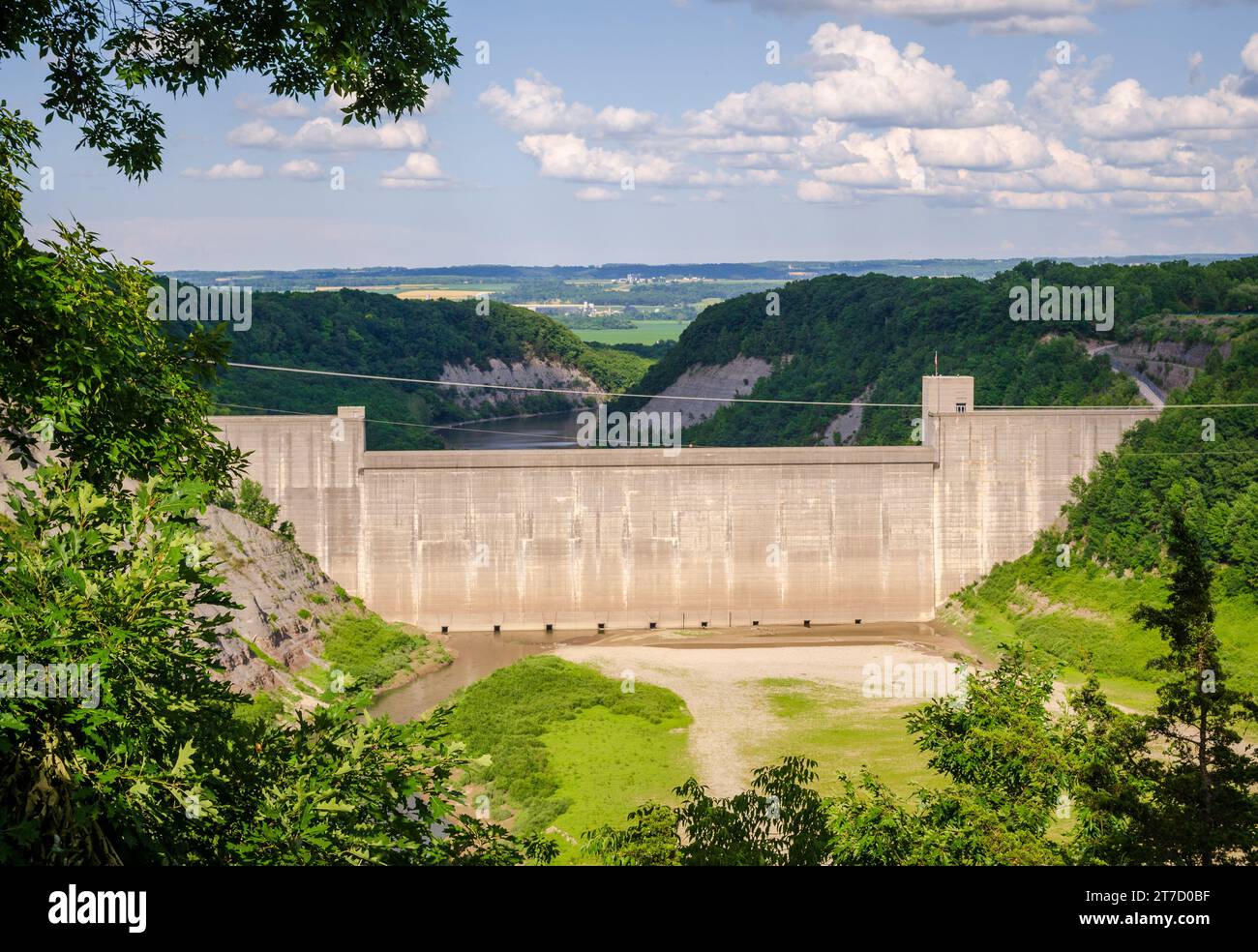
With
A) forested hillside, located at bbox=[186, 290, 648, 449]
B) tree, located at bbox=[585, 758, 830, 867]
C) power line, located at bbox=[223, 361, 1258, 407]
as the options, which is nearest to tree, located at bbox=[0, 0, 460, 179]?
tree, located at bbox=[585, 758, 830, 867]

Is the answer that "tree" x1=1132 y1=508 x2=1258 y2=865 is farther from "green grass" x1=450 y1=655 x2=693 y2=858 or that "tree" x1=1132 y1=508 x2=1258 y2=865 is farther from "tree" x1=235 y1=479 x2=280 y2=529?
"tree" x1=235 y1=479 x2=280 y2=529

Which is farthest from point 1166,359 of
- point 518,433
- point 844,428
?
point 518,433

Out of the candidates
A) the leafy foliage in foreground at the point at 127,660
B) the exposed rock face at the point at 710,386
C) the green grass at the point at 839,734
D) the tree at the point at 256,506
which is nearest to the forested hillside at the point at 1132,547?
the green grass at the point at 839,734

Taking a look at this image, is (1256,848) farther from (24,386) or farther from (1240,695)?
(24,386)

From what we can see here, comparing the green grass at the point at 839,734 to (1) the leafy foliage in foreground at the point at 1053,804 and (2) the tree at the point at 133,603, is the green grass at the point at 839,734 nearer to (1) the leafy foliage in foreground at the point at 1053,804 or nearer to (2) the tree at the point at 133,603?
(1) the leafy foliage in foreground at the point at 1053,804

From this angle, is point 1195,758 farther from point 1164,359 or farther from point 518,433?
point 518,433

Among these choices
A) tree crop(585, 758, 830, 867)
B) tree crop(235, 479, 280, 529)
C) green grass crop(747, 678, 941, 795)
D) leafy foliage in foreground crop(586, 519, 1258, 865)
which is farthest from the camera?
tree crop(235, 479, 280, 529)
